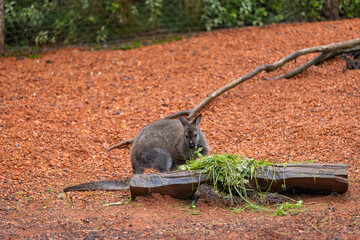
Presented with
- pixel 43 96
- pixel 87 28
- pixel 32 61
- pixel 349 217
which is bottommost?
pixel 349 217

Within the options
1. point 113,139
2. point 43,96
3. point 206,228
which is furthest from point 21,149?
point 206,228

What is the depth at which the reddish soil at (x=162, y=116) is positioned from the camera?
423 centimetres

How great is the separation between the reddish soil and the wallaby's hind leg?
0.65m

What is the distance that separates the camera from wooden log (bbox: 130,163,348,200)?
472 cm

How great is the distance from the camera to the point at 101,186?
5.42 meters

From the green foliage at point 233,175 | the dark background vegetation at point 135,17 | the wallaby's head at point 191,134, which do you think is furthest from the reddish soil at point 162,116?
the wallaby's head at point 191,134

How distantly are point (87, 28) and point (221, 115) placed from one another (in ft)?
17.5

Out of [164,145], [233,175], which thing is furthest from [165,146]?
[233,175]

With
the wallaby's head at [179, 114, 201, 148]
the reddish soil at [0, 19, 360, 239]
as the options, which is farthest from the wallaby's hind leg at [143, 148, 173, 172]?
the reddish soil at [0, 19, 360, 239]

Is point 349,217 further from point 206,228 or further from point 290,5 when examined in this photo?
point 290,5

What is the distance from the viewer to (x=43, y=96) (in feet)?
29.0

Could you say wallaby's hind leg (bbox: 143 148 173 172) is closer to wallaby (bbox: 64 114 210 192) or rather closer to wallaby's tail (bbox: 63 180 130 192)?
wallaby (bbox: 64 114 210 192)

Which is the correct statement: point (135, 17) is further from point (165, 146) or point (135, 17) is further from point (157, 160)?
point (157, 160)

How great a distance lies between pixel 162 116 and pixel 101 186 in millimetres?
2919
